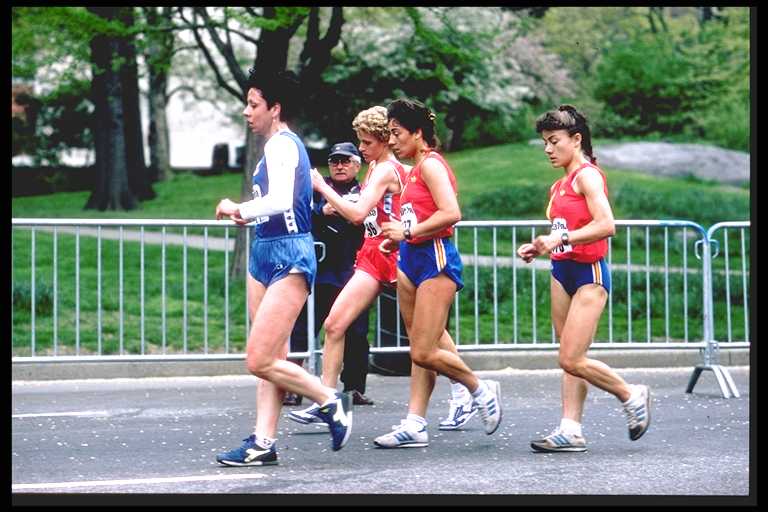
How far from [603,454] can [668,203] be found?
16.8 meters

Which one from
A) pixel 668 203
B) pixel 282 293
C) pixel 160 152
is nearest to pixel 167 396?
pixel 282 293

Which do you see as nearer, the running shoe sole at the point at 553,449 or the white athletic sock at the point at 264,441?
the white athletic sock at the point at 264,441

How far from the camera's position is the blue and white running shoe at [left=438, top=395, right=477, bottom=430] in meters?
9.03

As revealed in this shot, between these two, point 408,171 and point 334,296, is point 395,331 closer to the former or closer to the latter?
point 334,296

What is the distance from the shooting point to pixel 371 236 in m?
9.02

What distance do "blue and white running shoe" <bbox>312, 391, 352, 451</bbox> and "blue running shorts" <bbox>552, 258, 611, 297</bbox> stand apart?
4.31ft

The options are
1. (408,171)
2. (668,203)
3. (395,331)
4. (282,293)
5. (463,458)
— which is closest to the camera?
(282,293)

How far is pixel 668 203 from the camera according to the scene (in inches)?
959

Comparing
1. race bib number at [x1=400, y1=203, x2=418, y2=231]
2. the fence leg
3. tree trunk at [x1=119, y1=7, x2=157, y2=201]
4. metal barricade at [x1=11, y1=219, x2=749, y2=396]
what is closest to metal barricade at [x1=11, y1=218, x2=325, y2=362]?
metal barricade at [x1=11, y1=219, x2=749, y2=396]

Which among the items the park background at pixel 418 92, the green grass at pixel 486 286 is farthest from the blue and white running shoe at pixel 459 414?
the park background at pixel 418 92

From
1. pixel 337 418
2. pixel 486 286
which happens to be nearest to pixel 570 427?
pixel 337 418

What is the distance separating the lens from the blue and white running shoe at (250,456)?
7.49 m

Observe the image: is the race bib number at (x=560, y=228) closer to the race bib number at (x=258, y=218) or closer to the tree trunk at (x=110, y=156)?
the race bib number at (x=258, y=218)

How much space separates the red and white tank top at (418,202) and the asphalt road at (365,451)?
118 centimetres
